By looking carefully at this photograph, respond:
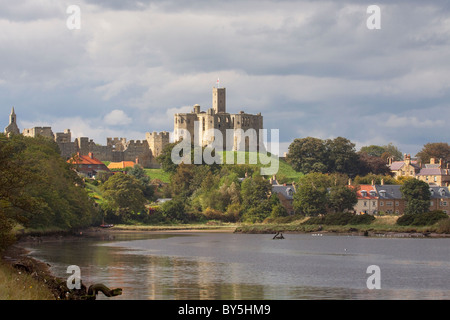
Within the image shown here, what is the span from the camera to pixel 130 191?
88.9 meters

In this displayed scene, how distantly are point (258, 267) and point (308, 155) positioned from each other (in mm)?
81464

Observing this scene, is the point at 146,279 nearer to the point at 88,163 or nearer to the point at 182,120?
the point at 88,163

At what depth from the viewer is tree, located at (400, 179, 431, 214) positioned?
86.9 m

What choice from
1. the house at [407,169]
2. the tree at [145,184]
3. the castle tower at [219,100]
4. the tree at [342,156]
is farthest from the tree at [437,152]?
the tree at [145,184]

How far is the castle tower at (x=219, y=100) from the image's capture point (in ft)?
488

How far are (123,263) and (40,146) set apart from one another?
33.2 meters

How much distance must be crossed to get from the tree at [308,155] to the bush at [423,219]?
43137 millimetres

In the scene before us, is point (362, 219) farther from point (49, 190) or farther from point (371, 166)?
point (371, 166)

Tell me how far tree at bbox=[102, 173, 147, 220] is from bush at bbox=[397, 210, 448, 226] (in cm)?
3116

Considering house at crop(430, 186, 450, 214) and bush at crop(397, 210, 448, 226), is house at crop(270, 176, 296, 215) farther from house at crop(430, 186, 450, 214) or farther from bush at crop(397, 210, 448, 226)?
bush at crop(397, 210, 448, 226)

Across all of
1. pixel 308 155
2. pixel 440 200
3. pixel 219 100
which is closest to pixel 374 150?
pixel 219 100

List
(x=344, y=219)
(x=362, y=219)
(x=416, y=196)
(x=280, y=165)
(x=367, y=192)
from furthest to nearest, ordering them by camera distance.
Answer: (x=280, y=165)
(x=367, y=192)
(x=416, y=196)
(x=344, y=219)
(x=362, y=219)

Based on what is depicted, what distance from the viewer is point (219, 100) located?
14888 centimetres
